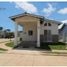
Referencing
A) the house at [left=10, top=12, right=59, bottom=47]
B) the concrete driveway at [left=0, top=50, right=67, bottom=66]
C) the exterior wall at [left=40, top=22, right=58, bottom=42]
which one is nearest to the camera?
the concrete driveway at [left=0, top=50, right=67, bottom=66]

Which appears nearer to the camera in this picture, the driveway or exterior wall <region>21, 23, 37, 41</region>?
the driveway

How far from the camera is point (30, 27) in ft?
137

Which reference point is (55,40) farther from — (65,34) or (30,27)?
(65,34)

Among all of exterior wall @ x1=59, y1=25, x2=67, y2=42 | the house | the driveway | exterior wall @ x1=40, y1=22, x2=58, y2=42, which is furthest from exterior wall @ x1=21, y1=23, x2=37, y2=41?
the driveway

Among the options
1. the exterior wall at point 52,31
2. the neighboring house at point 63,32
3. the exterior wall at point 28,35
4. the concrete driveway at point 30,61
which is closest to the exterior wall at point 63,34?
the neighboring house at point 63,32

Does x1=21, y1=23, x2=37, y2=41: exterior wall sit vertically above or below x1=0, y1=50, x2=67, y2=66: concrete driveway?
above

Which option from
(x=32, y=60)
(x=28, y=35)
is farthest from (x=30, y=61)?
(x=28, y=35)

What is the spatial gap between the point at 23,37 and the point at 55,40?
5871 millimetres

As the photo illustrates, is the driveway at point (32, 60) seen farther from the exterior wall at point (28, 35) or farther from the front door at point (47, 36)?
the front door at point (47, 36)

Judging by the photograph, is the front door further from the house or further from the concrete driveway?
the concrete driveway

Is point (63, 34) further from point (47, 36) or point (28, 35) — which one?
point (28, 35)

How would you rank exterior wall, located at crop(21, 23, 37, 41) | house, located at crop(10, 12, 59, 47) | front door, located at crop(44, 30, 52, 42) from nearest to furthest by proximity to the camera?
exterior wall, located at crop(21, 23, 37, 41)
house, located at crop(10, 12, 59, 47)
front door, located at crop(44, 30, 52, 42)

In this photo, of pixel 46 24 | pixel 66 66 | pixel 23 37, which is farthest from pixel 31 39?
pixel 66 66

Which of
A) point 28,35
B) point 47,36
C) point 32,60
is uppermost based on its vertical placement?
point 28,35
